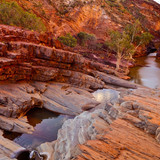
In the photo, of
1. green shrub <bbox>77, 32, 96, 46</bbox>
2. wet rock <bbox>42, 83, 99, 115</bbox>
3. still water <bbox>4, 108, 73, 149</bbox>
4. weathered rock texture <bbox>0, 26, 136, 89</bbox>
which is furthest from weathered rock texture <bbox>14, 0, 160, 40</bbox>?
still water <bbox>4, 108, 73, 149</bbox>

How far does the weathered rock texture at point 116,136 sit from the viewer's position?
6839 millimetres

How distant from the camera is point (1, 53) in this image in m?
18.9

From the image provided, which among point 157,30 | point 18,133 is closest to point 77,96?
point 18,133

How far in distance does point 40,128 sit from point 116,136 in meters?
9.58

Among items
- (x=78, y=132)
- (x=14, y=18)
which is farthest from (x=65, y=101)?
(x=14, y=18)

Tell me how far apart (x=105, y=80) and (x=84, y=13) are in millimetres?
45596

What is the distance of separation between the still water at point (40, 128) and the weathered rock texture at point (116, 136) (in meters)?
2.23

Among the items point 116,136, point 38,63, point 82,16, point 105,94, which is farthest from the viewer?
point 82,16

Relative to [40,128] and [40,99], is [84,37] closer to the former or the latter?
[40,99]

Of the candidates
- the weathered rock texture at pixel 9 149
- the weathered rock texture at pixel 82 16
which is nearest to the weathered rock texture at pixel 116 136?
the weathered rock texture at pixel 9 149

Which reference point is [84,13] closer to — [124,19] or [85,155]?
[124,19]

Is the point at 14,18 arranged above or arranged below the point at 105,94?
above

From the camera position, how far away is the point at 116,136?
8.05 m

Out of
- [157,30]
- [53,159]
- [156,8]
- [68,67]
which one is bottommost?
[53,159]
